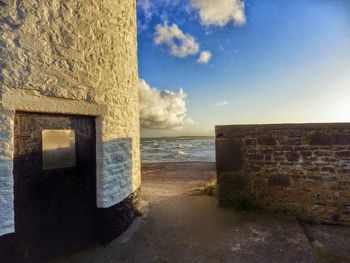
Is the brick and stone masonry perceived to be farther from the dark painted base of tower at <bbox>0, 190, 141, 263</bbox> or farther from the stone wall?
the stone wall

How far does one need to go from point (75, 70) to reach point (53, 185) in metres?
1.94

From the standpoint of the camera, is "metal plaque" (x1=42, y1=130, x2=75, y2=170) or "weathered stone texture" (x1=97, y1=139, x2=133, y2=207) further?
"weathered stone texture" (x1=97, y1=139, x2=133, y2=207)

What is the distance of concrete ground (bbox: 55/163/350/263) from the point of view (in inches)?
152

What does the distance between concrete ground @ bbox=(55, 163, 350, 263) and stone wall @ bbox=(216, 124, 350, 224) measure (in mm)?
402

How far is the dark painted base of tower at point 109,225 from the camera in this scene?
313 centimetres

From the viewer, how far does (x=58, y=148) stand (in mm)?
3875

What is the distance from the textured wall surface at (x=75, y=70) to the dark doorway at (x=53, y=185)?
18 cm

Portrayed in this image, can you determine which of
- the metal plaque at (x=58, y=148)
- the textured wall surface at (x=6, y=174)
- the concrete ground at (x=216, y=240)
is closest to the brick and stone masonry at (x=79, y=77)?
the textured wall surface at (x=6, y=174)

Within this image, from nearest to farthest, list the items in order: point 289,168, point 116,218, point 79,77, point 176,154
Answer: point 79,77, point 116,218, point 289,168, point 176,154

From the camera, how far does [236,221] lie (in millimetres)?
5230

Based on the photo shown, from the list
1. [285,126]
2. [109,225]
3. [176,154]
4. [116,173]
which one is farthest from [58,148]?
[176,154]

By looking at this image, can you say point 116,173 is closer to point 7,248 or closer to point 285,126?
point 7,248

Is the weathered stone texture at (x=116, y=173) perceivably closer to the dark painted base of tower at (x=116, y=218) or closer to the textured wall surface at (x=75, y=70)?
the textured wall surface at (x=75, y=70)

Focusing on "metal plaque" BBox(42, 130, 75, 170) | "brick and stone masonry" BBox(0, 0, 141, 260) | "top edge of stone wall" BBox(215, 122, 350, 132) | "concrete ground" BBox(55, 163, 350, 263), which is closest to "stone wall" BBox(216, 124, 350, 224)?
"top edge of stone wall" BBox(215, 122, 350, 132)
